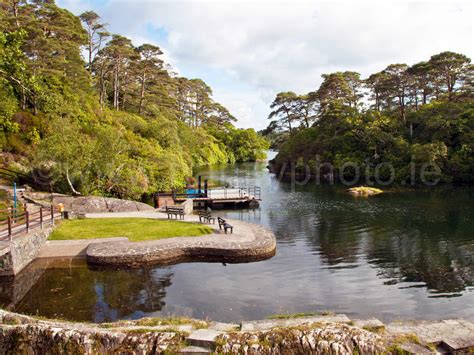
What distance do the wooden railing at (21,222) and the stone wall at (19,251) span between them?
18.7 inches

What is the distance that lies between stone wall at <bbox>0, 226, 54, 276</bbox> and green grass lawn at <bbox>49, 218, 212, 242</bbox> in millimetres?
1246

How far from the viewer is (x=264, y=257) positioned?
19.1 m

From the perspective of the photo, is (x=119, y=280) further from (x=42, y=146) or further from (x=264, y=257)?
(x=42, y=146)

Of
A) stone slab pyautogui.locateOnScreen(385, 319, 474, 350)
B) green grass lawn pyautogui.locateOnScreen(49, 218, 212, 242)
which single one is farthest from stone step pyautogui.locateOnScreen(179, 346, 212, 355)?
green grass lawn pyautogui.locateOnScreen(49, 218, 212, 242)

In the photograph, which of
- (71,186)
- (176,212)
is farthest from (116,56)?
(176,212)

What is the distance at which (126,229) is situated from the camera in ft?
68.5

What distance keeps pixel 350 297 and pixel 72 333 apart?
1062 centimetres

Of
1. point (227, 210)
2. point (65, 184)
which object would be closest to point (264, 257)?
point (227, 210)

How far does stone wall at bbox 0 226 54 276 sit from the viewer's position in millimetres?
15461

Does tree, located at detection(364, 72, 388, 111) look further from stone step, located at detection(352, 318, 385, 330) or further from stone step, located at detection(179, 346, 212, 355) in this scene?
stone step, located at detection(179, 346, 212, 355)

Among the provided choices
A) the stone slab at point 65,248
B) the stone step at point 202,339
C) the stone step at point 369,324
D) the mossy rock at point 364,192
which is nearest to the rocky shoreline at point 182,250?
the stone slab at point 65,248

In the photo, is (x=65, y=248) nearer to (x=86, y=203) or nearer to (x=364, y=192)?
(x=86, y=203)

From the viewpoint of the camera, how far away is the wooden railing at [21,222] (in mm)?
17150

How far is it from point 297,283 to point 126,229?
35.0ft
